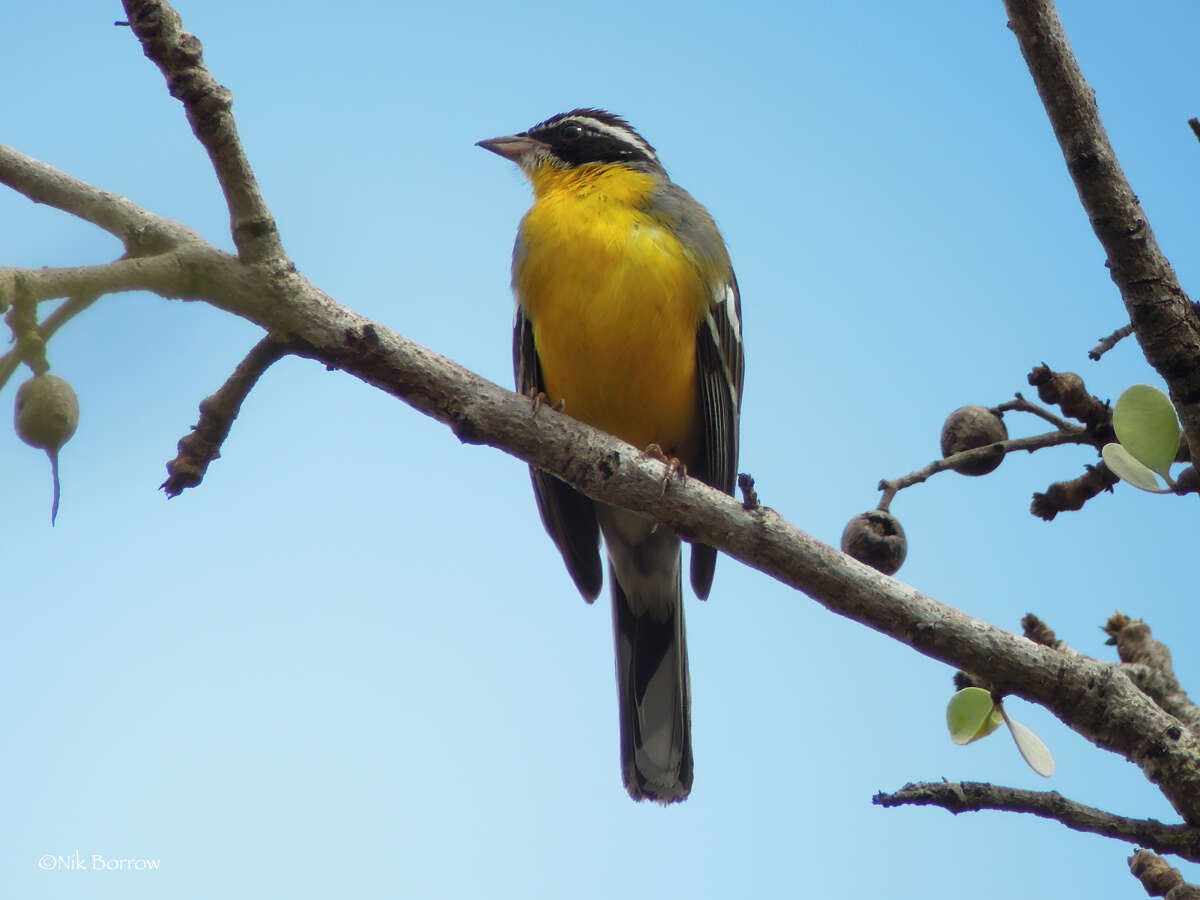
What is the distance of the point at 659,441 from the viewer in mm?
6461

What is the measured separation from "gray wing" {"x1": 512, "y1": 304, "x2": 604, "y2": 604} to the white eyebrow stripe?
5.67 feet

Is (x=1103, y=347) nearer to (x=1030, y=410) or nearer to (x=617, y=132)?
(x=1030, y=410)

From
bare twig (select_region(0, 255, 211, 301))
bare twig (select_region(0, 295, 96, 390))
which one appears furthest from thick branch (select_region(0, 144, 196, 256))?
bare twig (select_region(0, 295, 96, 390))

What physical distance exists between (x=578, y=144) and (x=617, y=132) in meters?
0.35

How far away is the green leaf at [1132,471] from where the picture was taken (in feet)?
11.2

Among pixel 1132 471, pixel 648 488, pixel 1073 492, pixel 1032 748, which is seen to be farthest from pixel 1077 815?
pixel 648 488

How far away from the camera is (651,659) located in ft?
22.5

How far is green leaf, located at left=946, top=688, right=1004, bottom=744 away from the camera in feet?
12.2

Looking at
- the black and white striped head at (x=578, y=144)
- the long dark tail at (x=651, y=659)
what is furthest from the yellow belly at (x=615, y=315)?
the black and white striped head at (x=578, y=144)

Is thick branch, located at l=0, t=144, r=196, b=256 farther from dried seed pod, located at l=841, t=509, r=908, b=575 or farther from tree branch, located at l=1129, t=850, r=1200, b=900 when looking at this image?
tree branch, located at l=1129, t=850, r=1200, b=900

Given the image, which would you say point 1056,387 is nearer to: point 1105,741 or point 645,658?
point 1105,741

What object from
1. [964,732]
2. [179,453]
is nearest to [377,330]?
[179,453]

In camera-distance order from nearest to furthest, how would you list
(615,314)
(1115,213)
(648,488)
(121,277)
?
1. (121,277)
2. (1115,213)
3. (648,488)
4. (615,314)

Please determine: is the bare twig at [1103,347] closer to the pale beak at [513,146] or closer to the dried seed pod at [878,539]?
the dried seed pod at [878,539]
